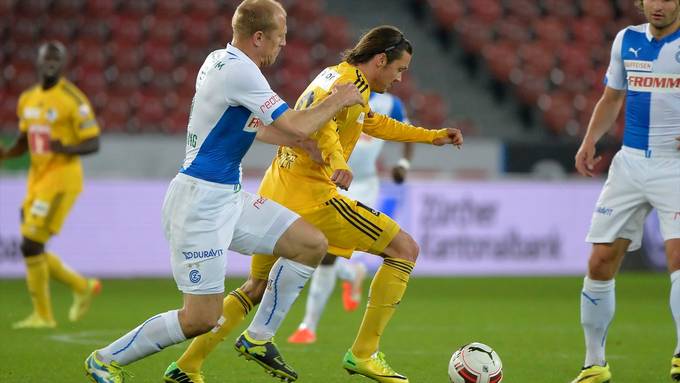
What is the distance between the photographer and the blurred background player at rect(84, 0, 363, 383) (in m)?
5.83

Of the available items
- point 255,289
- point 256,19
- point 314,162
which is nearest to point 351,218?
point 314,162

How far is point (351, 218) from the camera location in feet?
21.8

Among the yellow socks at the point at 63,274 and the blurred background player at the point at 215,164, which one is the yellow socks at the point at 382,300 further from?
the yellow socks at the point at 63,274

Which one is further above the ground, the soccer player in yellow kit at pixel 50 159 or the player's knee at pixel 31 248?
the soccer player in yellow kit at pixel 50 159

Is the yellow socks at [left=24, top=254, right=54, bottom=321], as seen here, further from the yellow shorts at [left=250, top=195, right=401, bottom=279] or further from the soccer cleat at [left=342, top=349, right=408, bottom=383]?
the soccer cleat at [left=342, top=349, right=408, bottom=383]

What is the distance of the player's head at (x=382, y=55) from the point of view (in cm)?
676

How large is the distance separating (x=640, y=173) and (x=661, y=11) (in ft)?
3.29

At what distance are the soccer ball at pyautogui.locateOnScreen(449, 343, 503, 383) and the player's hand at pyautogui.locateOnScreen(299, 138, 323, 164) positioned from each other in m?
1.42

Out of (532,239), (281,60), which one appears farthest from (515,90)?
(532,239)

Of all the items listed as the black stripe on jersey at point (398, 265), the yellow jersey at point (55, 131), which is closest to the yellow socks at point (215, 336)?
the black stripe on jersey at point (398, 265)

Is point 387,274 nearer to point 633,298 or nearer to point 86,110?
point 86,110

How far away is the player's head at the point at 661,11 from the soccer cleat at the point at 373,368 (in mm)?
2684

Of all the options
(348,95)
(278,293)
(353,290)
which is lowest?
(353,290)

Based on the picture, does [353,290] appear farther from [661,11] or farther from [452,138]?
[661,11]
